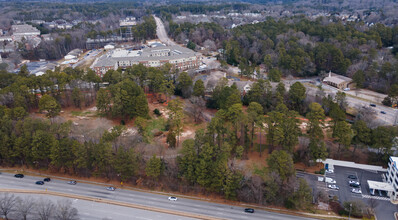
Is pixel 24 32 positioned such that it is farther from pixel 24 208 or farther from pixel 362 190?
pixel 362 190

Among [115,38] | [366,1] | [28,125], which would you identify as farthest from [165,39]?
[366,1]

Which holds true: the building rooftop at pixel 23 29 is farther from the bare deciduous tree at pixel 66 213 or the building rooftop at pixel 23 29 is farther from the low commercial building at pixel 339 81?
the low commercial building at pixel 339 81

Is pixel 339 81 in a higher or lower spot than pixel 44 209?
higher

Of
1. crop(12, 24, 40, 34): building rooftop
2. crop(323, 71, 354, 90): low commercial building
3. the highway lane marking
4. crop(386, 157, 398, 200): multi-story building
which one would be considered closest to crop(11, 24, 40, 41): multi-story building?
crop(12, 24, 40, 34): building rooftop

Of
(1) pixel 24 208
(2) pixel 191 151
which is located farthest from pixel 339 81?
(1) pixel 24 208

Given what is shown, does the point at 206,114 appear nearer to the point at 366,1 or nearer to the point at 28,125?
the point at 28,125

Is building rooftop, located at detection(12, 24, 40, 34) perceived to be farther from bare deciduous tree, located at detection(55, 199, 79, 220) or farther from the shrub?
bare deciduous tree, located at detection(55, 199, 79, 220)

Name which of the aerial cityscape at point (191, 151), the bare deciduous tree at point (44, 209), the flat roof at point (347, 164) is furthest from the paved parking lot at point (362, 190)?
the bare deciduous tree at point (44, 209)
